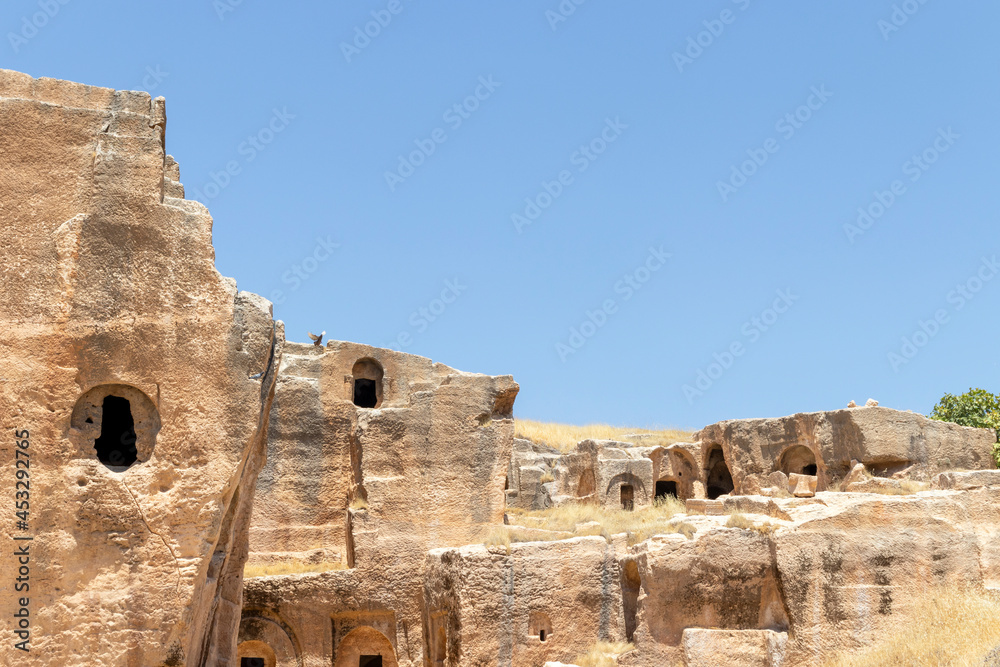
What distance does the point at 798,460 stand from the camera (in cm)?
2358

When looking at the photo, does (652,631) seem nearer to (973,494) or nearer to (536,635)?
(536,635)

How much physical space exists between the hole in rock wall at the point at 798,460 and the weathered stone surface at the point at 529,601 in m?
10.8

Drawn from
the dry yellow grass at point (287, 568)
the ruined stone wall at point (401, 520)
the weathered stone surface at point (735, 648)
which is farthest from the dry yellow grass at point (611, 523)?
the dry yellow grass at point (287, 568)

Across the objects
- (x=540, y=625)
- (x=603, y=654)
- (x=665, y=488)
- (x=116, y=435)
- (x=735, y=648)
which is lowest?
(x=603, y=654)

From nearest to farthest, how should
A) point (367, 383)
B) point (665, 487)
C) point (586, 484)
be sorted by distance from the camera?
point (367, 383)
point (586, 484)
point (665, 487)

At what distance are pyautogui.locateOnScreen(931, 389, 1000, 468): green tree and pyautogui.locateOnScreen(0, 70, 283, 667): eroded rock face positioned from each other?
21.6 meters

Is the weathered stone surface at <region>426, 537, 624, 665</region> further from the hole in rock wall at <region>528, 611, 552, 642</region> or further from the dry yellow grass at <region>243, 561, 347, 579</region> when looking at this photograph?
the dry yellow grass at <region>243, 561, 347, 579</region>

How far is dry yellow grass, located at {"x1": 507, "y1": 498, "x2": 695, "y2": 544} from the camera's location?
14297 mm

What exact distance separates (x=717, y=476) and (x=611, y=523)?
13.2m

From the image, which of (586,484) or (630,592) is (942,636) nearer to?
(630,592)

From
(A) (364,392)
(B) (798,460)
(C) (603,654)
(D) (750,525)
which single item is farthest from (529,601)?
(B) (798,460)

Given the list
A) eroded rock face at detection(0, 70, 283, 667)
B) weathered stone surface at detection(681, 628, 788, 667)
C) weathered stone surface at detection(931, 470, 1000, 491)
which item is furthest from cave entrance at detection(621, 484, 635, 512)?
eroded rock face at detection(0, 70, 283, 667)

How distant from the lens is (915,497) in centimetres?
1277

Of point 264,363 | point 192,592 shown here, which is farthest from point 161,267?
point 192,592
